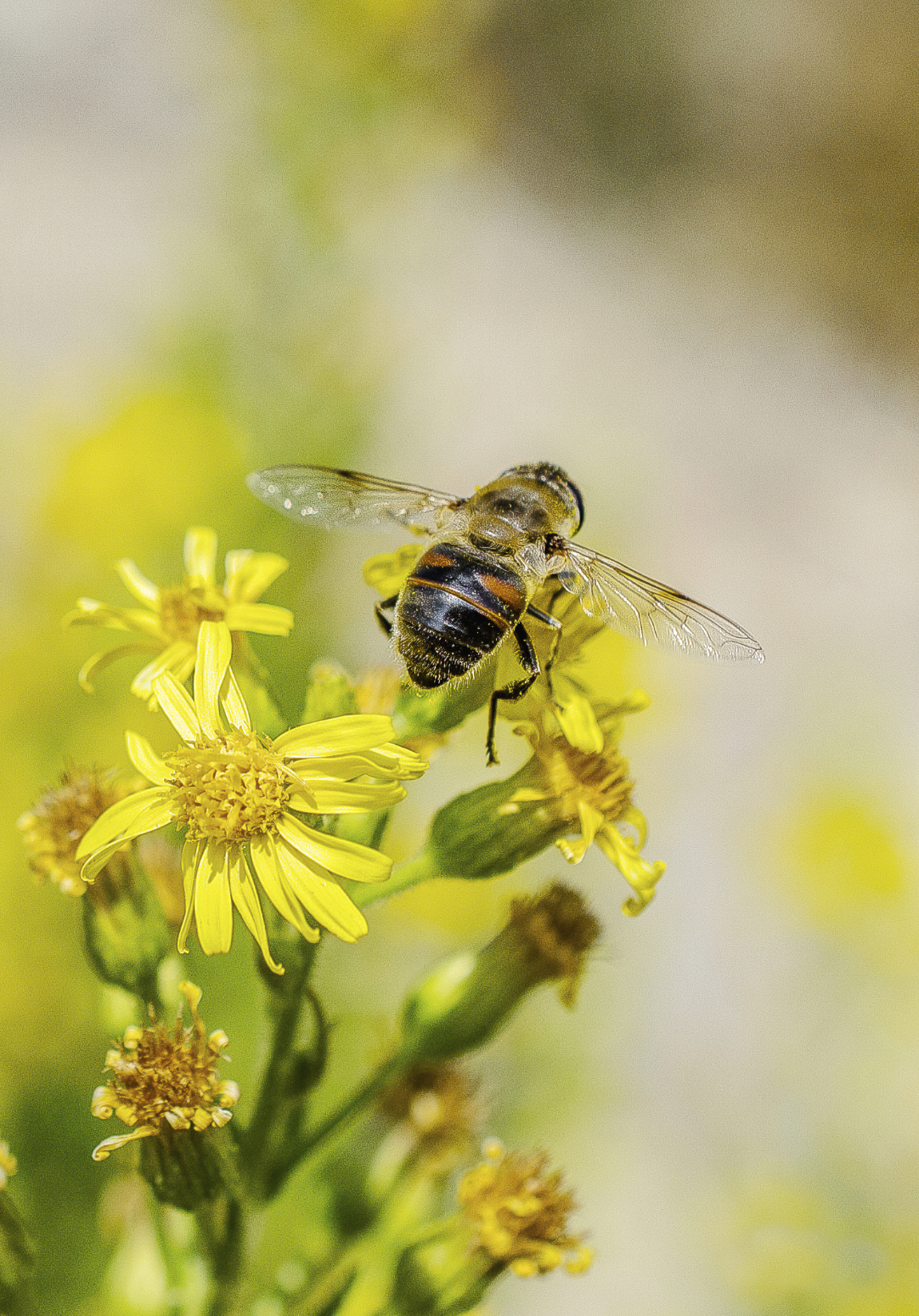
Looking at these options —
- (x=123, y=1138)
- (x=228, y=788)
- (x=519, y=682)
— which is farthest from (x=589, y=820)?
(x=123, y=1138)

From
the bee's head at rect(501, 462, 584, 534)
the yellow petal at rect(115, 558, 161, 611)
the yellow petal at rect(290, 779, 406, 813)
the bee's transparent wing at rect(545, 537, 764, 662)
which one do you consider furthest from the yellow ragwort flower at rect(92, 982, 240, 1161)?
the bee's head at rect(501, 462, 584, 534)

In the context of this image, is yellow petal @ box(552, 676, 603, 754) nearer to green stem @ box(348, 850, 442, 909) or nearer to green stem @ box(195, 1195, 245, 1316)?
green stem @ box(348, 850, 442, 909)

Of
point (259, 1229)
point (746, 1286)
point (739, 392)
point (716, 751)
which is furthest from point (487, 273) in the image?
point (259, 1229)

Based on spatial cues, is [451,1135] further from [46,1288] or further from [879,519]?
[879,519]

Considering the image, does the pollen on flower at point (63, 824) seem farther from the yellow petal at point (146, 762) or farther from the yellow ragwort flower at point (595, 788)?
the yellow ragwort flower at point (595, 788)

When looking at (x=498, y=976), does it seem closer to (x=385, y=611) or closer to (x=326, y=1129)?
(x=326, y=1129)
